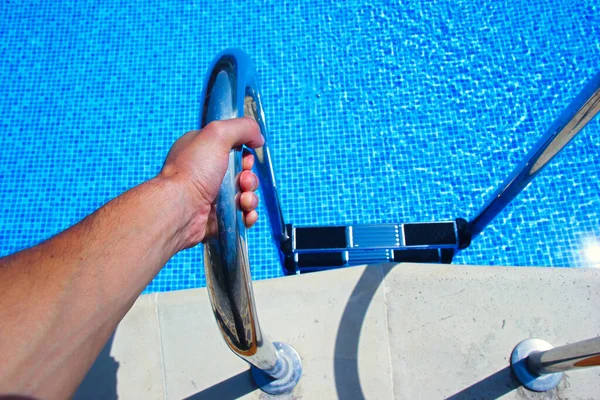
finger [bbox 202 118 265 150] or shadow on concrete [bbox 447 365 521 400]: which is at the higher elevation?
finger [bbox 202 118 265 150]

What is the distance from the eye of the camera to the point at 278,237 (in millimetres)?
3279

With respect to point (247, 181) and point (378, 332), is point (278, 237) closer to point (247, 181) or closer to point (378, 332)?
point (378, 332)

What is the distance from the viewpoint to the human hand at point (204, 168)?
55.4 inches

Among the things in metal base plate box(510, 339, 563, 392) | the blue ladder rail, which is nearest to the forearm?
metal base plate box(510, 339, 563, 392)

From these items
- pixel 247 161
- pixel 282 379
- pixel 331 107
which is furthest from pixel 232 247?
pixel 331 107

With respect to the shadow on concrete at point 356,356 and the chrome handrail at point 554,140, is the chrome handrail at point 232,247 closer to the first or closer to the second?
the shadow on concrete at point 356,356

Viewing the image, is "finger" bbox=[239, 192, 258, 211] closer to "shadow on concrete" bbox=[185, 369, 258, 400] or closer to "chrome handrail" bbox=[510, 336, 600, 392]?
"shadow on concrete" bbox=[185, 369, 258, 400]

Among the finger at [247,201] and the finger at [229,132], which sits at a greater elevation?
the finger at [229,132]

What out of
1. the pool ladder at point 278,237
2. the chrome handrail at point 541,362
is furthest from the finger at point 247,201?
the chrome handrail at point 541,362

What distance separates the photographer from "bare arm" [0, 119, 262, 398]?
3.58ft

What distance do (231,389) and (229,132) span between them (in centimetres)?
115

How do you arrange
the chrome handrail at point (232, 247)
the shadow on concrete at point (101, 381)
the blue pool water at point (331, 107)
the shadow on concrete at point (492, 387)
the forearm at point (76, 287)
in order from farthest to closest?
1. the blue pool water at point (331, 107)
2. the shadow on concrete at point (101, 381)
3. the shadow on concrete at point (492, 387)
4. the chrome handrail at point (232, 247)
5. the forearm at point (76, 287)

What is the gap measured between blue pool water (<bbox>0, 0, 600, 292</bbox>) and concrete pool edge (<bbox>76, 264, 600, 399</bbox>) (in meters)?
1.34

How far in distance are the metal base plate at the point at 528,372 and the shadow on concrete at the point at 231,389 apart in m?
A: 1.06
